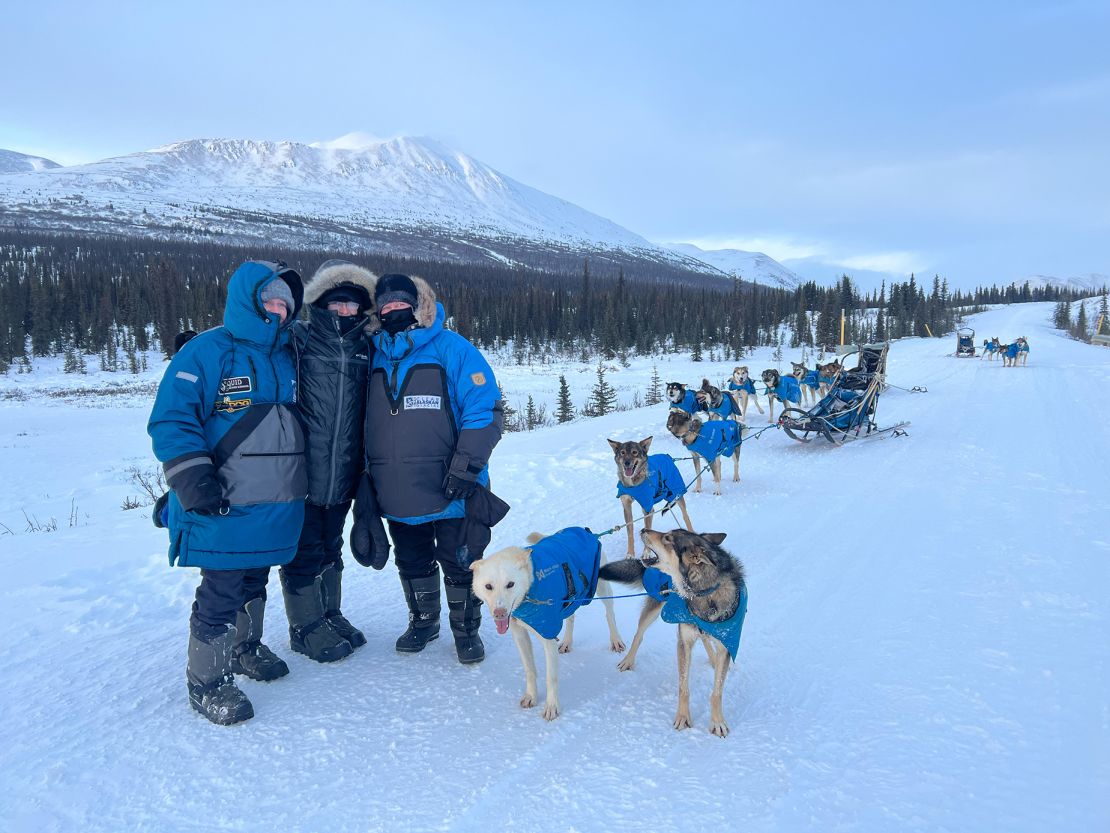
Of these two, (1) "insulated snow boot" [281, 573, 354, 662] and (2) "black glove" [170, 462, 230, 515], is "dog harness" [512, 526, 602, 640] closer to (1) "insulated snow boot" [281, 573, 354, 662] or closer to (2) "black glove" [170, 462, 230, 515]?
(1) "insulated snow boot" [281, 573, 354, 662]

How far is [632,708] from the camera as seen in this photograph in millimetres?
3000

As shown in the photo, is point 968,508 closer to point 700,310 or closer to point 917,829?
point 917,829

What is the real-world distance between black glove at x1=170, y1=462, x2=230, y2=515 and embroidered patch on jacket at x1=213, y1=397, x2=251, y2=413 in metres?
0.31

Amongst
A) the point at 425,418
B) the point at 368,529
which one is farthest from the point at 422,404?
the point at 368,529

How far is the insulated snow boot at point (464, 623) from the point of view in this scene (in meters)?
3.41

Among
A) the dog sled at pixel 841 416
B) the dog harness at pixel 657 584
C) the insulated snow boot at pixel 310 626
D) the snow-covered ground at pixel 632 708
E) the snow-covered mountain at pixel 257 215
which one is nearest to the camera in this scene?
the snow-covered ground at pixel 632 708

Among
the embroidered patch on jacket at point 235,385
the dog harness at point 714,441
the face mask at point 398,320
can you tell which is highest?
the face mask at point 398,320

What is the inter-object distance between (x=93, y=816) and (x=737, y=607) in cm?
269

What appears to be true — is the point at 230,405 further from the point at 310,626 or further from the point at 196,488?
the point at 310,626

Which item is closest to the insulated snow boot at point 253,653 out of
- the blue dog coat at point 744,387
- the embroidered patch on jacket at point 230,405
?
the embroidered patch on jacket at point 230,405

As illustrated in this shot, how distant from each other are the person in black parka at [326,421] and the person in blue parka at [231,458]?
0.14 m

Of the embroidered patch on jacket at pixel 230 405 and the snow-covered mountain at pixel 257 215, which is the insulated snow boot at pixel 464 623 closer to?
the embroidered patch on jacket at pixel 230 405

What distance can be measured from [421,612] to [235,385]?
1.66 meters

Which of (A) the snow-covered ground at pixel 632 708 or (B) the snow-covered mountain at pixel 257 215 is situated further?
(B) the snow-covered mountain at pixel 257 215
